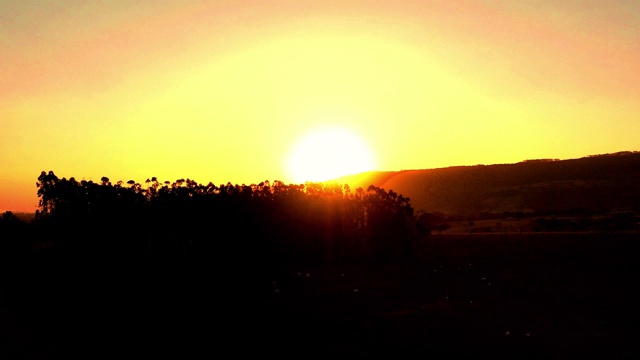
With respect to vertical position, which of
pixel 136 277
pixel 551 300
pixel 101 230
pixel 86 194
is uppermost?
pixel 86 194

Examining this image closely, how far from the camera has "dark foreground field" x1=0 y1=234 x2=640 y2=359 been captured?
1286 centimetres

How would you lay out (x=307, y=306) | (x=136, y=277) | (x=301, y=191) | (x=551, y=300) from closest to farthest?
(x=307, y=306) → (x=551, y=300) → (x=136, y=277) → (x=301, y=191)

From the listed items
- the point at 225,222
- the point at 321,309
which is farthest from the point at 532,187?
the point at 321,309

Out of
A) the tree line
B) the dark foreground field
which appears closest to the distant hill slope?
the tree line

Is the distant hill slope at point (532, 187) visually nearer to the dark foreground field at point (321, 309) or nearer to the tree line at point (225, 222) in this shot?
the tree line at point (225, 222)

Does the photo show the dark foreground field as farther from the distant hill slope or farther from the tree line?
the distant hill slope

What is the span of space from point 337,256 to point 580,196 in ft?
225

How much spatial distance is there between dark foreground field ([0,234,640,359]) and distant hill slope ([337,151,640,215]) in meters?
50.7

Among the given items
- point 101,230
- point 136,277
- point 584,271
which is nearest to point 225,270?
point 136,277

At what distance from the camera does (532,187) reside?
313ft

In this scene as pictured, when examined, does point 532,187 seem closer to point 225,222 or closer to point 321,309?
point 225,222

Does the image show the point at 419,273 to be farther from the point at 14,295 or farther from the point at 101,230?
the point at 14,295

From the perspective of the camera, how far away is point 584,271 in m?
23.1

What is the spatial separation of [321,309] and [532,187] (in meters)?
87.3
